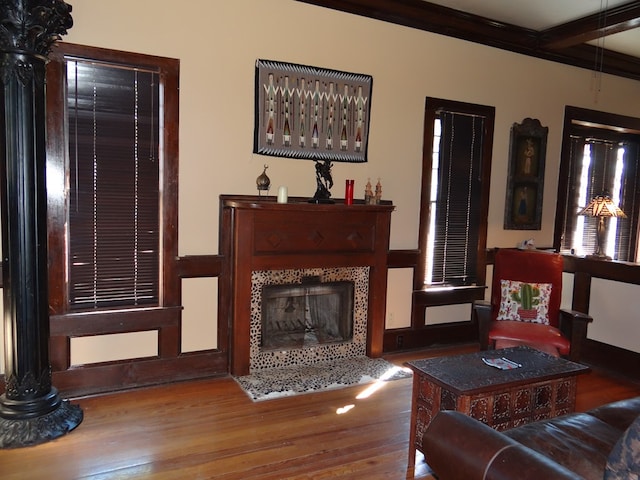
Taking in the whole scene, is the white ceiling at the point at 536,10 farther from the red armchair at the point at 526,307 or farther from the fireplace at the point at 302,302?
the fireplace at the point at 302,302

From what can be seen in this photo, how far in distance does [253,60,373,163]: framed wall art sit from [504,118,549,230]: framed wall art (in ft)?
5.71

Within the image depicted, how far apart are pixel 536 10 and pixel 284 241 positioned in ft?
9.98

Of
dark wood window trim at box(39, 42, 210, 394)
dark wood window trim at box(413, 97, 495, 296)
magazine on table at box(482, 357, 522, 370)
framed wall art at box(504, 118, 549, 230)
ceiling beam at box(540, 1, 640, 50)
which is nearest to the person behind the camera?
magazine on table at box(482, 357, 522, 370)

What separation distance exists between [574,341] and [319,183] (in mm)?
2253

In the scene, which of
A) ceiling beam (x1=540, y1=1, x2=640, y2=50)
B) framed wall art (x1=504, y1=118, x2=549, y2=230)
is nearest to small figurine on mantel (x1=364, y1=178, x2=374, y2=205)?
framed wall art (x1=504, y1=118, x2=549, y2=230)

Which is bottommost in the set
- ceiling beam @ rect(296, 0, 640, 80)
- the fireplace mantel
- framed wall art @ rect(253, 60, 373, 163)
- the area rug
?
the area rug

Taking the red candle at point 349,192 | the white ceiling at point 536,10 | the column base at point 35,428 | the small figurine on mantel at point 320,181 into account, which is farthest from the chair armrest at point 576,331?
the column base at point 35,428

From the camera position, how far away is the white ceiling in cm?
420

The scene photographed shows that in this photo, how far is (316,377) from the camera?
3.79 metres

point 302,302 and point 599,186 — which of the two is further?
point 599,186

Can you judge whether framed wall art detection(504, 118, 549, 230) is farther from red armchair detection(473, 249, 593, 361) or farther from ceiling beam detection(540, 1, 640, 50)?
red armchair detection(473, 249, 593, 361)

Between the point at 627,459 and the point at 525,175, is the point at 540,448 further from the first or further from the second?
the point at 525,175

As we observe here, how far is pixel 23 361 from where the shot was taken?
111 inches

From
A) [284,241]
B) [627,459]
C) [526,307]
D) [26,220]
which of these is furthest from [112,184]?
[526,307]
